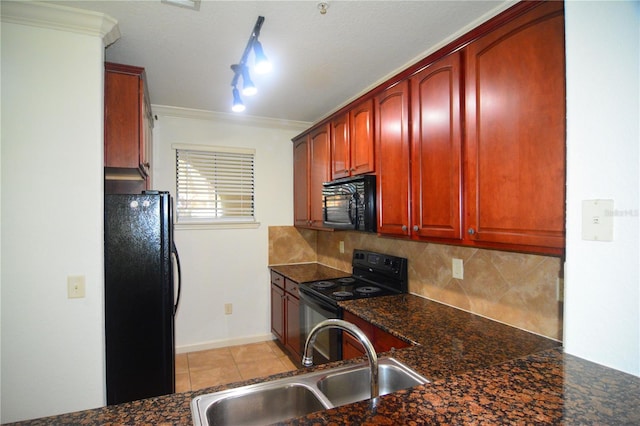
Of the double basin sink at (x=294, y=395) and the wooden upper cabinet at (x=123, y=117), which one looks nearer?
the double basin sink at (x=294, y=395)

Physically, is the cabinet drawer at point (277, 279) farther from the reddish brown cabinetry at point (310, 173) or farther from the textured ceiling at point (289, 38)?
the textured ceiling at point (289, 38)

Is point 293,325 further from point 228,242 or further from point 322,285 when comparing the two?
point 228,242

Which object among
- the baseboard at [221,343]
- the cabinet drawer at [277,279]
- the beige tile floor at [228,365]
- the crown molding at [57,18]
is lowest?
the beige tile floor at [228,365]

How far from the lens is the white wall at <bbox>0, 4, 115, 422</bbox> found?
1.66 metres

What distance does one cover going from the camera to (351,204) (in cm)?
248

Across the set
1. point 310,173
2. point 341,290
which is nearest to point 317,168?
point 310,173

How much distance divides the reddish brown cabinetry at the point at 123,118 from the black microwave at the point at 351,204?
1.43 metres

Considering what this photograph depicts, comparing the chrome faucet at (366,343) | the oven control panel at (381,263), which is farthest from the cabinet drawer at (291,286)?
the chrome faucet at (366,343)

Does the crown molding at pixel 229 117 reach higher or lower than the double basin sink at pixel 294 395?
higher

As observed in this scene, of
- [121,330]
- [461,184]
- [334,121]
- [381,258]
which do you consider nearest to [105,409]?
[121,330]

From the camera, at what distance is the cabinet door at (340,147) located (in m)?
2.70

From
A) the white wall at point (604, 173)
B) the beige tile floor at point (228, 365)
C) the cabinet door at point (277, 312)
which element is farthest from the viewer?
the cabinet door at point (277, 312)

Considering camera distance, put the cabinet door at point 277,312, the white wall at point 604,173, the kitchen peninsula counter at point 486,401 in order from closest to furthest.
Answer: the kitchen peninsula counter at point 486,401 → the white wall at point 604,173 → the cabinet door at point 277,312

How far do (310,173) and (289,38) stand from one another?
157 centimetres
